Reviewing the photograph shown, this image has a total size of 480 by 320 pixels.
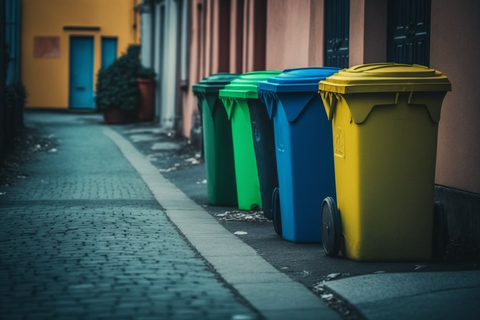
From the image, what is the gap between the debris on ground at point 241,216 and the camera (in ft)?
29.8

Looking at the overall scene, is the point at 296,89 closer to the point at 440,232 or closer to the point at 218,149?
the point at 440,232

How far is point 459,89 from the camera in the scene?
7512 mm

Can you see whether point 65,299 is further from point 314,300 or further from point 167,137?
point 167,137

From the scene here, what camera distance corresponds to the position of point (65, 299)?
5309 mm

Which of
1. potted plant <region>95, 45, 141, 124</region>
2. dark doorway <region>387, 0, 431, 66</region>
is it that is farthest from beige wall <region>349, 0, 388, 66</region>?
potted plant <region>95, 45, 141, 124</region>

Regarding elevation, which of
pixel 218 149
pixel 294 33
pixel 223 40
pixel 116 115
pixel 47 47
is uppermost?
pixel 47 47

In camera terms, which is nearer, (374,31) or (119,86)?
(374,31)

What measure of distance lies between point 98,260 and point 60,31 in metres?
27.3

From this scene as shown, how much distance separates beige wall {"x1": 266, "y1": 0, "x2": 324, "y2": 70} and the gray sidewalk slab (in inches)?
239

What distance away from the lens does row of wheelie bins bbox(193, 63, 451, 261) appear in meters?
6.35

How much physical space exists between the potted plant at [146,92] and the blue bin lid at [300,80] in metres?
18.8

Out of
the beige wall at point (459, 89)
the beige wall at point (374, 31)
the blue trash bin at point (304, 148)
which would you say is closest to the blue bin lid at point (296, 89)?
the blue trash bin at point (304, 148)

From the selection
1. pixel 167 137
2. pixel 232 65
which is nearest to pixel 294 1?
pixel 232 65

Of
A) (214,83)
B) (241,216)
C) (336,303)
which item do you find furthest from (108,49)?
(336,303)
